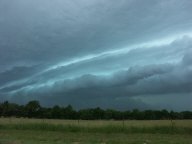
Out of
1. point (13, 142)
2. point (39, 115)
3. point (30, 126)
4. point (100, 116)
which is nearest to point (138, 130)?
point (30, 126)

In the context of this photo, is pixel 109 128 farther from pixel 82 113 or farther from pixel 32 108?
pixel 32 108

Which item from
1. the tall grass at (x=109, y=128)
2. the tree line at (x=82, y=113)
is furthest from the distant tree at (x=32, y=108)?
the tall grass at (x=109, y=128)

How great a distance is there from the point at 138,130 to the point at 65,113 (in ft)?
174

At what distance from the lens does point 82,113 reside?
307 ft

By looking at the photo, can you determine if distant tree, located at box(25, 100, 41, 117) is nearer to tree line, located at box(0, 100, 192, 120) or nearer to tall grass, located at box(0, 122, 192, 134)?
tree line, located at box(0, 100, 192, 120)

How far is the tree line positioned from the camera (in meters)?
85.7

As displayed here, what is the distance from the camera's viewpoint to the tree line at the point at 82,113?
85688 millimetres

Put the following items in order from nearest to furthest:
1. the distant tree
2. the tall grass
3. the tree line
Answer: the tall grass, the tree line, the distant tree

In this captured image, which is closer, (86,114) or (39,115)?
(86,114)

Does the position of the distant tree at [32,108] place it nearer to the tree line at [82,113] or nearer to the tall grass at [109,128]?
the tree line at [82,113]

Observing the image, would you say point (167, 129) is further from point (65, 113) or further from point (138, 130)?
point (65, 113)

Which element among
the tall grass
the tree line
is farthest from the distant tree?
the tall grass

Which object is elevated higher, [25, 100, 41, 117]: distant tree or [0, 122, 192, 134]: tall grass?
[25, 100, 41, 117]: distant tree

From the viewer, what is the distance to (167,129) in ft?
148
